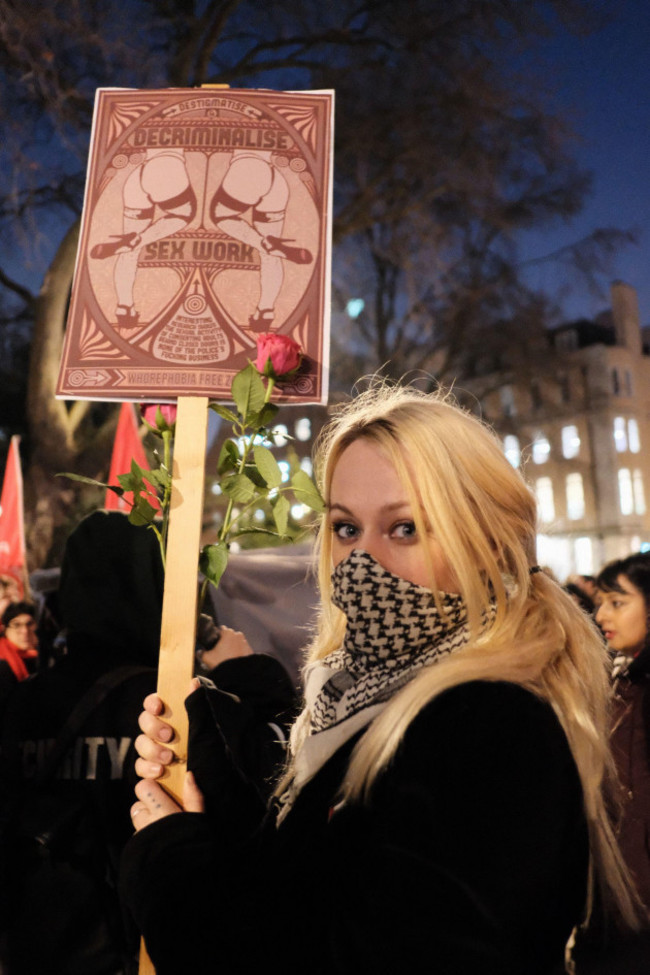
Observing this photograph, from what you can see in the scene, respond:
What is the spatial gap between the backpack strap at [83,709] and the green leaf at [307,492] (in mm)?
1175

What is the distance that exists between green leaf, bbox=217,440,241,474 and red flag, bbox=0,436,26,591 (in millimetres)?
5797

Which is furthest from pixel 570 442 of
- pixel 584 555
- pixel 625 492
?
pixel 584 555

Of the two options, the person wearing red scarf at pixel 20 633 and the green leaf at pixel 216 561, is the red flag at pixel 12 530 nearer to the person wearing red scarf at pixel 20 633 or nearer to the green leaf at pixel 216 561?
the person wearing red scarf at pixel 20 633

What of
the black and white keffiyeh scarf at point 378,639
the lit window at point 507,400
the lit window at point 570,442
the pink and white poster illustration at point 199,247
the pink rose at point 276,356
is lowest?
the black and white keffiyeh scarf at point 378,639

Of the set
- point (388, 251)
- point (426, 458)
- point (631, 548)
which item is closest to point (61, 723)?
point (426, 458)

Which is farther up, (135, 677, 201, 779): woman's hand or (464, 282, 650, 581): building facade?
(464, 282, 650, 581): building facade

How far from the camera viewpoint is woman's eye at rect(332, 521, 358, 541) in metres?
1.71

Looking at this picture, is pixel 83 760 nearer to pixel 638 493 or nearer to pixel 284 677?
pixel 284 677

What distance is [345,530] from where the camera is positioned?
5.65ft

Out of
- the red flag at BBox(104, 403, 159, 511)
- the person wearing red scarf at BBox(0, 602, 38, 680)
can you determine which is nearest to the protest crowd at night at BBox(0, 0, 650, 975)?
the person wearing red scarf at BBox(0, 602, 38, 680)

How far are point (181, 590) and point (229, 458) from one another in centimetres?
35

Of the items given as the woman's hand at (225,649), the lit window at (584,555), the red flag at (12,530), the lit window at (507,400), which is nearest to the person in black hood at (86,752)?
the woman's hand at (225,649)

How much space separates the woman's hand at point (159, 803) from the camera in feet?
5.25

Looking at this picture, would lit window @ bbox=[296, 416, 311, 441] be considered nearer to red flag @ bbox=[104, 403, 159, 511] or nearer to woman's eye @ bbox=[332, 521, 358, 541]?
red flag @ bbox=[104, 403, 159, 511]
